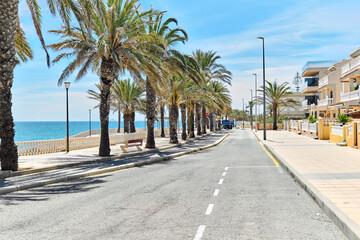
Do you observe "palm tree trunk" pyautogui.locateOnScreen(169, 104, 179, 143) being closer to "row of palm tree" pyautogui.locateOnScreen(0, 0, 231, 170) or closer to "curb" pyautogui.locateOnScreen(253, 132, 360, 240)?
"row of palm tree" pyautogui.locateOnScreen(0, 0, 231, 170)

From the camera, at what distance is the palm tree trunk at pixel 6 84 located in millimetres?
12461

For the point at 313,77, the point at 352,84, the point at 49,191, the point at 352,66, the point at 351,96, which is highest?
the point at 313,77

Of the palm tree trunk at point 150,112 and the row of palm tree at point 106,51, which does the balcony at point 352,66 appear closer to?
the row of palm tree at point 106,51

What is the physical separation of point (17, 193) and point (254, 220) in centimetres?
667

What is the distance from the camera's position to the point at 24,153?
19.9m

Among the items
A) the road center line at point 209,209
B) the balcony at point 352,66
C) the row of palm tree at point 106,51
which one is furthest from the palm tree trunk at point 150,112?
the balcony at point 352,66

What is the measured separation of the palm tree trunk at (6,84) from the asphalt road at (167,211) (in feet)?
10.7

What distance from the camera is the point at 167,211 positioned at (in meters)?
6.94

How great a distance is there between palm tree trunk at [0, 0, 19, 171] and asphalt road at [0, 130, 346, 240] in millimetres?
3272

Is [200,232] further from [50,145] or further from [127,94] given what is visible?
[127,94]

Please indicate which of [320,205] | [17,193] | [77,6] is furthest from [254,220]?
[77,6]

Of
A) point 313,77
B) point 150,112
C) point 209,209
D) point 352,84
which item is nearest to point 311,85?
point 313,77

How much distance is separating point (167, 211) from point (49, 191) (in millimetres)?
4271

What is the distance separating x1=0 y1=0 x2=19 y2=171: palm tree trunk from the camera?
12461 millimetres
